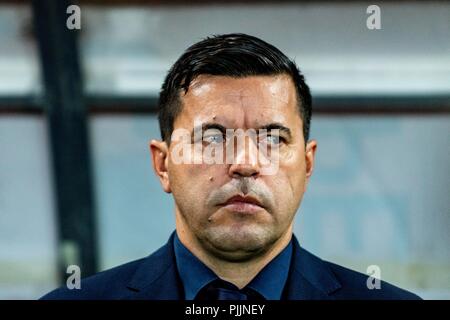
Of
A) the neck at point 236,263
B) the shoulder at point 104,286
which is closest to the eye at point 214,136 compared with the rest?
the neck at point 236,263

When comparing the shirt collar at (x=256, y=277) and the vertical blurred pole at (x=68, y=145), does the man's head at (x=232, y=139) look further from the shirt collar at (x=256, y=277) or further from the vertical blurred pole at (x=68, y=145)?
the vertical blurred pole at (x=68, y=145)

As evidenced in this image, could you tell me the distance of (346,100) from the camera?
311 cm

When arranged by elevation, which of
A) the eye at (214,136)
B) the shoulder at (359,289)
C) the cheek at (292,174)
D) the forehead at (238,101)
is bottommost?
the shoulder at (359,289)

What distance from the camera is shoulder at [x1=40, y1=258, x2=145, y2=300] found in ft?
6.31

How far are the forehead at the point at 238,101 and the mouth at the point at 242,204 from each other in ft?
0.57

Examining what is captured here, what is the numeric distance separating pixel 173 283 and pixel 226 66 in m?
0.55

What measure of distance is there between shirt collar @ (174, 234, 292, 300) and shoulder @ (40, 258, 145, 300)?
0.48ft

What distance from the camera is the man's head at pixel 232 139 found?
1.79m

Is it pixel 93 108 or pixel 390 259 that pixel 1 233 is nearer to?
pixel 93 108

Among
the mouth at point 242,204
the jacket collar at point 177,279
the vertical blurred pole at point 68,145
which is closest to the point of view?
the mouth at point 242,204

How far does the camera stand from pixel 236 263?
1.85 metres

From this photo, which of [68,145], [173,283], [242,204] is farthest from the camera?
[68,145]

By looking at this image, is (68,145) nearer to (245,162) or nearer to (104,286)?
(104,286)

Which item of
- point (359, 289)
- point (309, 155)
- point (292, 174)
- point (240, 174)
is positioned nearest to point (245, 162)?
point (240, 174)
